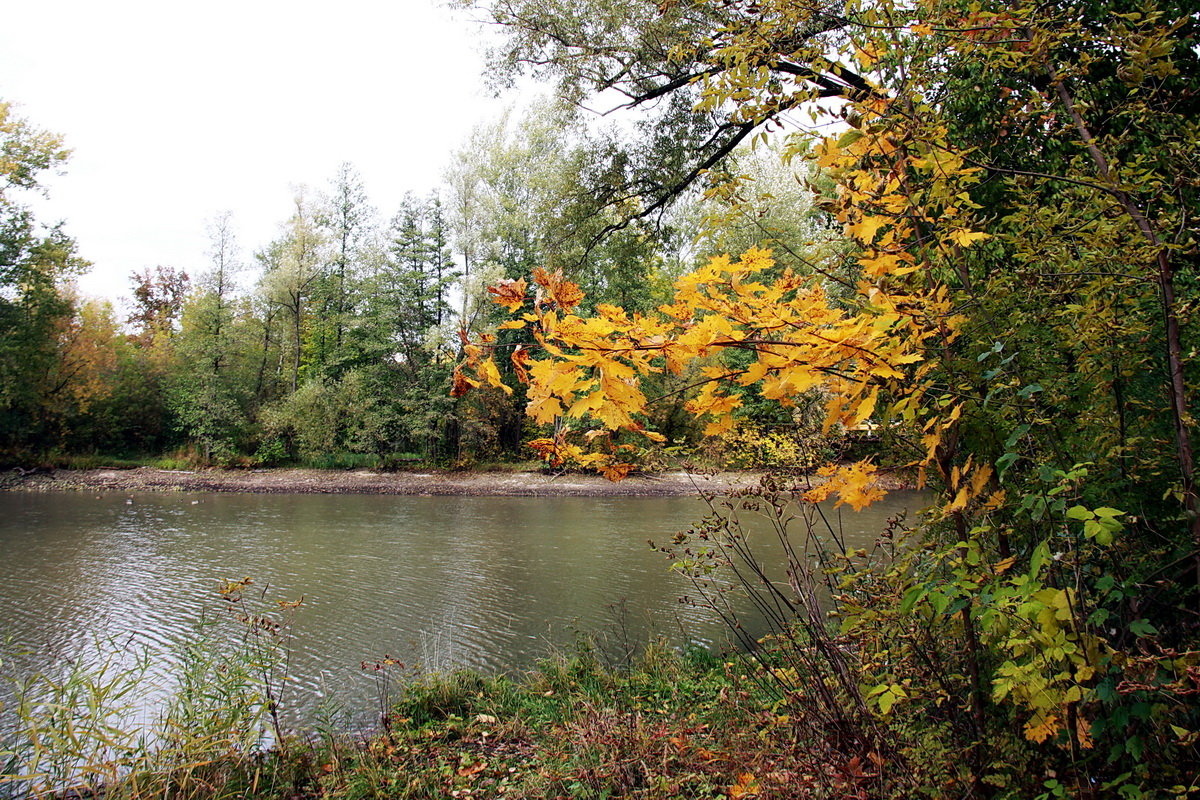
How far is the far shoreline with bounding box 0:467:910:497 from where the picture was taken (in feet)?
65.3

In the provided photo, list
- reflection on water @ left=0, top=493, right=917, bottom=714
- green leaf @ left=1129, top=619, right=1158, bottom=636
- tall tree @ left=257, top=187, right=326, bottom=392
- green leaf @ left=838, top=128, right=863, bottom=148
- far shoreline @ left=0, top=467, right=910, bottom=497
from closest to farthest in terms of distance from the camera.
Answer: green leaf @ left=1129, top=619, right=1158, bottom=636 → green leaf @ left=838, top=128, right=863, bottom=148 → reflection on water @ left=0, top=493, right=917, bottom=714 → far shoreline @ left=0, top=467, right=910, bottom=497 → tall tree @ left=257, top=187, right=326, bottom=392

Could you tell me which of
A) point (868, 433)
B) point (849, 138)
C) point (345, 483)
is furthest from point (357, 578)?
point (345, 483)

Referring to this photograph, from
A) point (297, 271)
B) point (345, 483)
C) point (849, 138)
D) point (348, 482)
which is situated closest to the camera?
point (849, 138)

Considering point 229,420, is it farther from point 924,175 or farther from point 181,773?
point 924,175

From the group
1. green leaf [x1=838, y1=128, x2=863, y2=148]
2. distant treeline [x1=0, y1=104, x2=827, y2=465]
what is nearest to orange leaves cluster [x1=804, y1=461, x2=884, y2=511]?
green leaf [x1=838, y1=128, x2=863, y2=148]

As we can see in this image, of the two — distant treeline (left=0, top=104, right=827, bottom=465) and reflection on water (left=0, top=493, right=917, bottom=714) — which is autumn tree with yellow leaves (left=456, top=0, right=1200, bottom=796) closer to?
reflection on water (left=0, top=493, right=917, bottom=714)

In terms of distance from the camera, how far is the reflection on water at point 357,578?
6254mm

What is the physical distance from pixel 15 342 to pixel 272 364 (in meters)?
8.35

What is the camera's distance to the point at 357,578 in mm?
9000

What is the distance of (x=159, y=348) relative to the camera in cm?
2766

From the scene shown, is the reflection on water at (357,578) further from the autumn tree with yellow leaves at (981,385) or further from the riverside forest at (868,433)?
the autumn tree with yellow leaves at (981,385)

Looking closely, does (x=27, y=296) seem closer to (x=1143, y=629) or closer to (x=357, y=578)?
(x=357, y=578)

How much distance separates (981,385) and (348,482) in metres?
21.8

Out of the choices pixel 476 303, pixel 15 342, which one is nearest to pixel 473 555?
pixel 476 303
